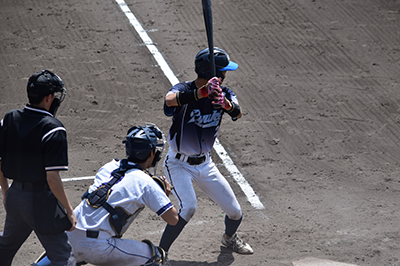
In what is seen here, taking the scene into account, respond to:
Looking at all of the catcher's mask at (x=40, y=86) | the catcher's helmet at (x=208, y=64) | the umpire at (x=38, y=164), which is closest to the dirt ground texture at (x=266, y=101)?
the umpire at (x=38, y=164)

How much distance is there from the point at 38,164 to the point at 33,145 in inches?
5.9

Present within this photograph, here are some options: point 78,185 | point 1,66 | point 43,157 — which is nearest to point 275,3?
point 1,66

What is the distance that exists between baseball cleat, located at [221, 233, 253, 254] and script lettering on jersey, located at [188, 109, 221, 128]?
133 cm

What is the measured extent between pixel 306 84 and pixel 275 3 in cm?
349

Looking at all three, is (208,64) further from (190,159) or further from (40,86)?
(40,86)

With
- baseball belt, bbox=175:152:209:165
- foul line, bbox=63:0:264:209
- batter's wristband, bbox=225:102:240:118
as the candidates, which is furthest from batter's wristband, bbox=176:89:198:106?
foul line, bbox=63:0:264:209

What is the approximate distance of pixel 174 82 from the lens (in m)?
9.52

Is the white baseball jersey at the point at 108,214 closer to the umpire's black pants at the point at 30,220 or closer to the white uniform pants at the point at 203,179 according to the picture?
the umpire's black pants at the point at 30,220

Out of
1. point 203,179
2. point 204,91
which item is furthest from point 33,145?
point 203,179

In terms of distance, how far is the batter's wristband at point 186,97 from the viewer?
450 centimetres

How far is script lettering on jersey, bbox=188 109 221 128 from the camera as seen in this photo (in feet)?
15.7

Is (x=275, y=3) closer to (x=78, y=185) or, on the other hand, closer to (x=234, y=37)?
(x=234, y=37)

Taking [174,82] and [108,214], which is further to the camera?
[174,82]

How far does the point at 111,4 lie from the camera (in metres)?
12.0
